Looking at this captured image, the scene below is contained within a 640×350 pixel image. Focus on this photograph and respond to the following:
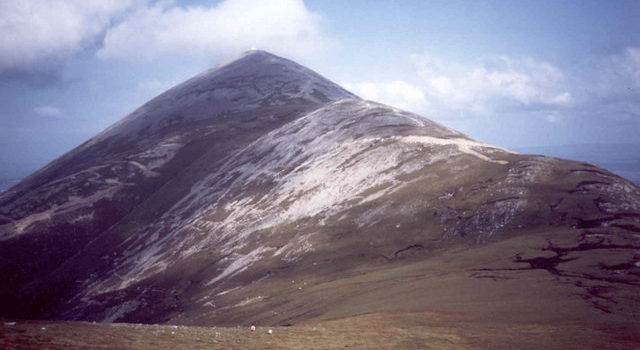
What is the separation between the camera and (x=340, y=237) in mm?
76312

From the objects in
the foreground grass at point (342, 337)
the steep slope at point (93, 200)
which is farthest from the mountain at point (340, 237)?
the foreground grass at point (342, 337)

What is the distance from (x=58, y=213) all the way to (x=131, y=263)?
56601mm

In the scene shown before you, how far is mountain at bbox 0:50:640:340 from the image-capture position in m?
44.7

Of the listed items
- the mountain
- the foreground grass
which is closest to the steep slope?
the mountain

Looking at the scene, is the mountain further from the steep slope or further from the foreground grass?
the foreground grass

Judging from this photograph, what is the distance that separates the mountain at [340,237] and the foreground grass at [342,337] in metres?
3.32

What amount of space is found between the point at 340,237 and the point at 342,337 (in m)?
44.8

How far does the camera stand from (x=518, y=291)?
4059cm

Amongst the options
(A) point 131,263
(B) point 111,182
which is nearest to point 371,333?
(A) point 131,263

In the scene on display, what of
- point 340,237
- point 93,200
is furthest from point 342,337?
point 93,200

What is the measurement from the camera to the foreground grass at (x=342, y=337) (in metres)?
25.7

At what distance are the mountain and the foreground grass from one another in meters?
3.32

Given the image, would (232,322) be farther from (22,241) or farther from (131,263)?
(22,241)

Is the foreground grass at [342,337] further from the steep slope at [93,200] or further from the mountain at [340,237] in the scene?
the steep slope at [93,200]
